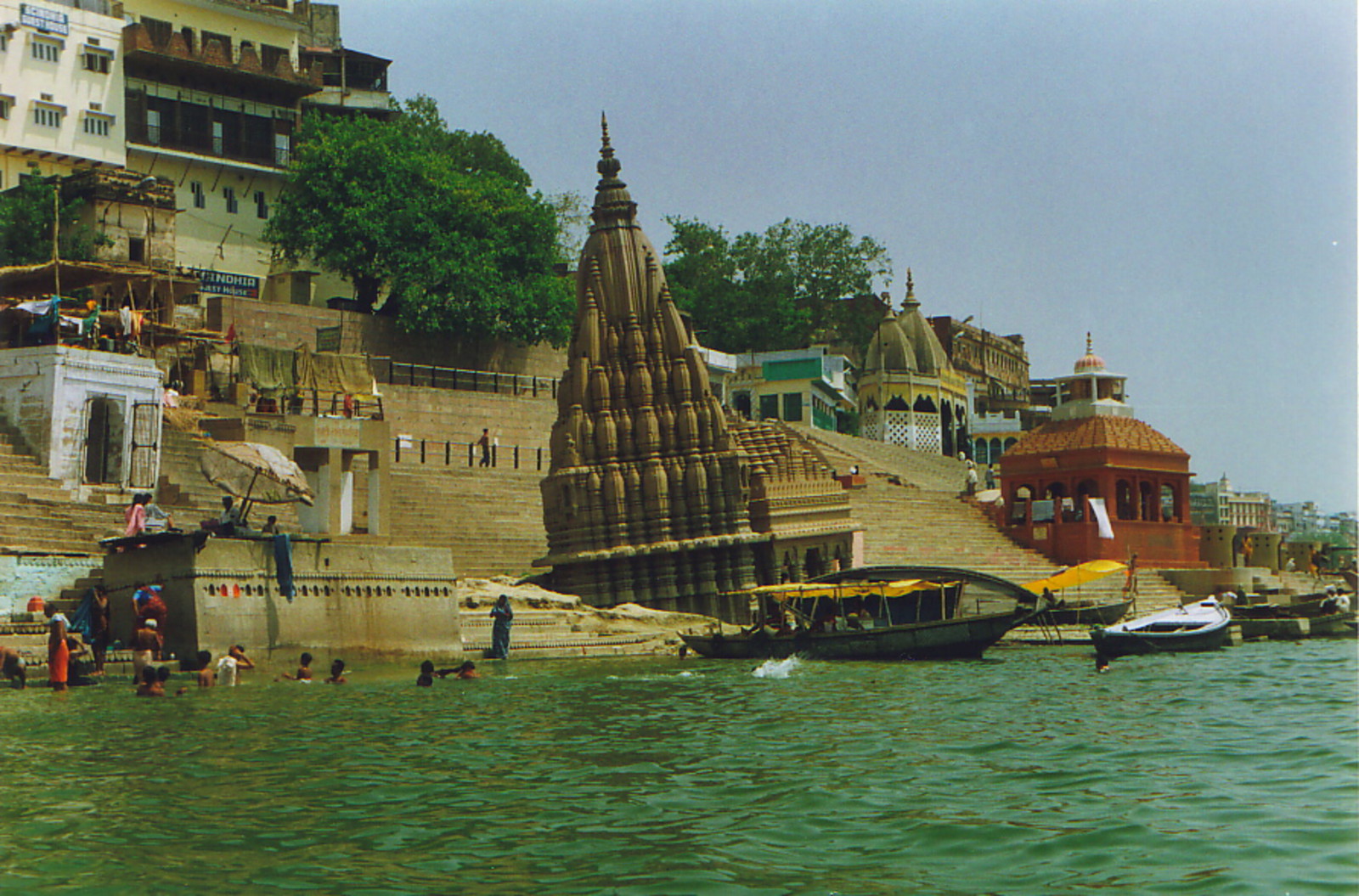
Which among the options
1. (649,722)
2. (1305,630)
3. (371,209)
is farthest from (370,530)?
(1305,630)

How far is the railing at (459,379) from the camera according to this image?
147 feet

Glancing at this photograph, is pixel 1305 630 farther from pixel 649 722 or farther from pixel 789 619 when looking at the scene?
pixel 649 722

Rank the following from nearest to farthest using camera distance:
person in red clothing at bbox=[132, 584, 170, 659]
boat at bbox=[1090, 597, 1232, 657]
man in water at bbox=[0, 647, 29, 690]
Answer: man in water at bbox=[0, 647, 29, 690] < person in red clothing at bbox=[132, 584, 170, 659] < boat at bbox=[1090, 597, 1232, 657]

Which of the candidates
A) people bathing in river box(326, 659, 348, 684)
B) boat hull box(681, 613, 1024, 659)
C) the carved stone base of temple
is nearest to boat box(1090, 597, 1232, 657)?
boat hull box(681, 613, 1024, 659)

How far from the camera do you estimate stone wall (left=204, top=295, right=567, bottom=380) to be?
4316 centimetres

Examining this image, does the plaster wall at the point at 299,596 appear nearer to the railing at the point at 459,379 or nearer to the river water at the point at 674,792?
the river water at the point at 674,792

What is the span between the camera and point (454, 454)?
42.2 meters

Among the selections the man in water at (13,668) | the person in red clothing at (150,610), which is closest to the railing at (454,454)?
the person in red clothing at (150,610)

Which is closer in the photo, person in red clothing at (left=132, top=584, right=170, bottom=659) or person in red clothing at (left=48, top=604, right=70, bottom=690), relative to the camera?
person in red clothing at (left=48, top=604, right=70, bottom=690)

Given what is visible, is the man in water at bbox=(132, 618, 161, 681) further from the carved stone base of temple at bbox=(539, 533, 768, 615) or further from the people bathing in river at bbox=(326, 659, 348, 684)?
the carved stone base of temple at bbox=(539, 533, 768, 615)

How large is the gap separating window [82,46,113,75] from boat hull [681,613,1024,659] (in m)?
28.9

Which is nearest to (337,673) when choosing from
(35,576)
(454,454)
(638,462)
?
(35,576)

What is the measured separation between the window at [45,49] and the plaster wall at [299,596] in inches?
1066

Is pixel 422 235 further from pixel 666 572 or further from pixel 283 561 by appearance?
pixel 283 561
